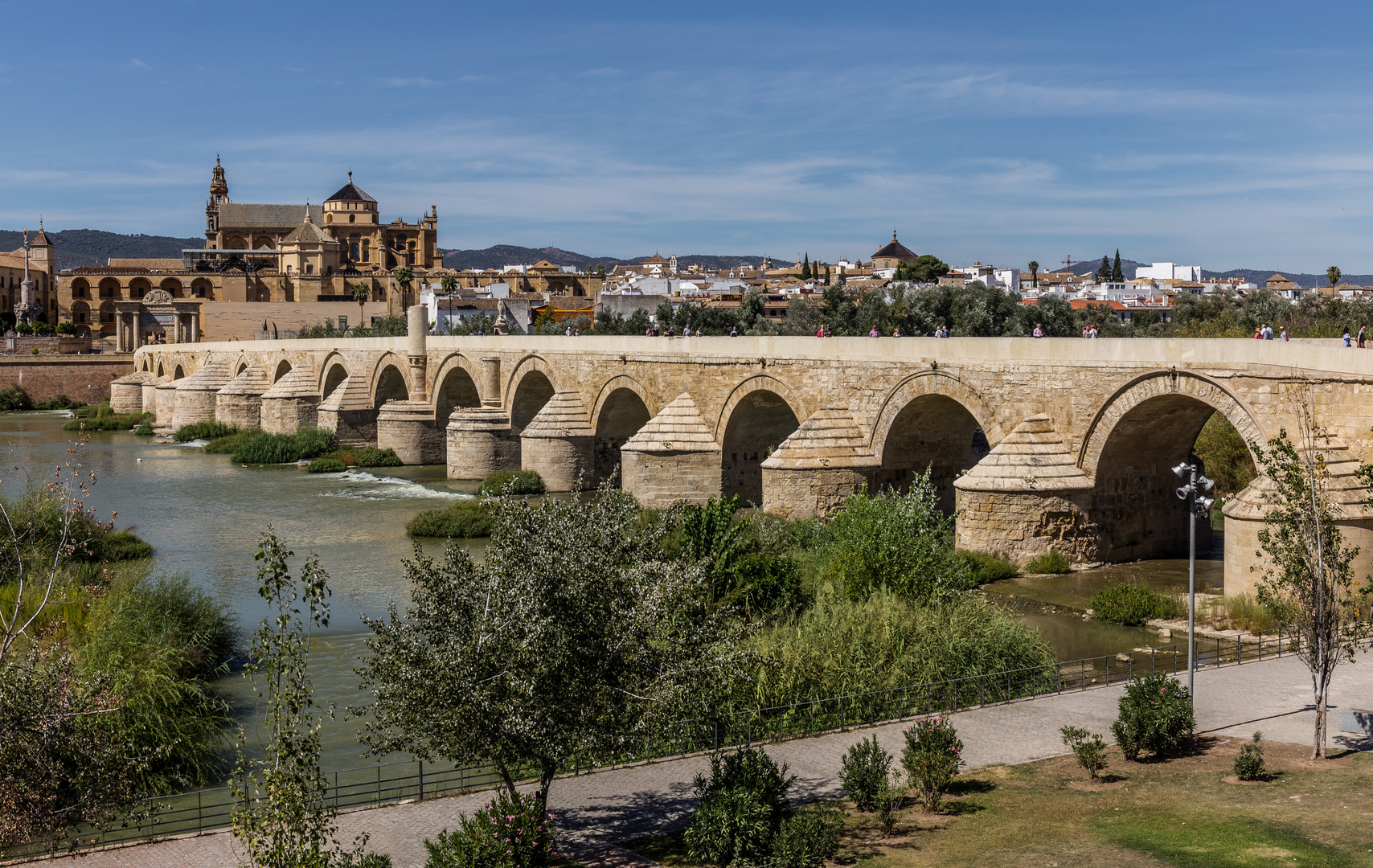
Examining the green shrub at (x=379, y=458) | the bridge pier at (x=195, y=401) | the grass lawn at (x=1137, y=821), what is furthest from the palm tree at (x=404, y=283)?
the grass lawn at (x=1137, y=821)

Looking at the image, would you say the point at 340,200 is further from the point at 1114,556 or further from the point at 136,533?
the point at 1114,556

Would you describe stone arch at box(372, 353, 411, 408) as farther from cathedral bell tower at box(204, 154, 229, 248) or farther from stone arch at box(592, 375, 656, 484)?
cathedral bell tower at box(204, 154, 229, 248)

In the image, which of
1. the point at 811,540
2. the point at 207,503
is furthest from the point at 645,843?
the point at 207,503

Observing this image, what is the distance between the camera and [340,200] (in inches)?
4215

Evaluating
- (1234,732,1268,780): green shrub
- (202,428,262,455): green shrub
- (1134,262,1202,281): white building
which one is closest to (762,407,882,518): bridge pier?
(1234,732,1268,780): green shrub

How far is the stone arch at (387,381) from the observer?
129 ft

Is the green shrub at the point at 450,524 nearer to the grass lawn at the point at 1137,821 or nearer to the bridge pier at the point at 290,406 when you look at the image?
the grass lawn at the point at 1137,821

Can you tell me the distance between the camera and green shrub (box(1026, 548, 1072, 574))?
1706 centimetres

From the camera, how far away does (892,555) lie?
1467cm

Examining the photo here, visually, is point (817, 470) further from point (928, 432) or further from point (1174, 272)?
point (1174, 272)

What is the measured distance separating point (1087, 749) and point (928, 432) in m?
12.5

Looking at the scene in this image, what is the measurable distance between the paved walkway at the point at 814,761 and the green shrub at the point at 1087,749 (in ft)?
0.83

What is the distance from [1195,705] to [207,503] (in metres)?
22.0

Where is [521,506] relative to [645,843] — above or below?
above
